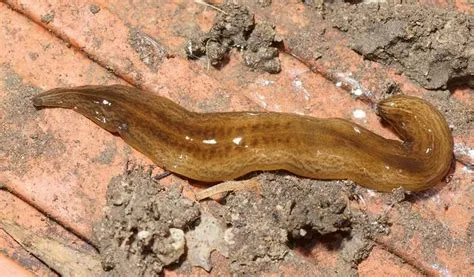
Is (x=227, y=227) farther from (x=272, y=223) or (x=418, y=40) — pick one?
(x=418, y=40)

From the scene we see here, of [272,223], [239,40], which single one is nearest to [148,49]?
[239,40]

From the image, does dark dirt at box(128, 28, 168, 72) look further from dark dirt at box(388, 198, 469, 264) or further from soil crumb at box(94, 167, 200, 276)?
dark dirt at box(388, 198, 469, 264)

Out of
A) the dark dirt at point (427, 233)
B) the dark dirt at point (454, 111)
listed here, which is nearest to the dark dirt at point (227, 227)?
the dark dirt at point (427, 233)

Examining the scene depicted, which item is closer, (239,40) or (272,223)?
(272,223)

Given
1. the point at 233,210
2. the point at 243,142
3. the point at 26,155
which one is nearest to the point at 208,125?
the point at 243,142

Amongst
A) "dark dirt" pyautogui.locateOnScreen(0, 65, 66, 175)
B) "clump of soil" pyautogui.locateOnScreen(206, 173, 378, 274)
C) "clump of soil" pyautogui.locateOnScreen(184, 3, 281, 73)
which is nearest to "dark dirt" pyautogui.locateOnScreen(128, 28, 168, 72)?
"clump of soil" pyautogui.locateOnScreen(184, 3, 281, 73)

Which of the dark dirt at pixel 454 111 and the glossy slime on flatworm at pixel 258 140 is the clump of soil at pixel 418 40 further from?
the glossy slime on flatworm at pixel 258 140
